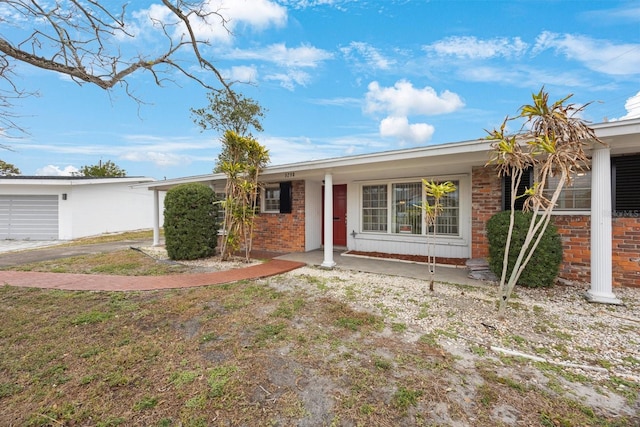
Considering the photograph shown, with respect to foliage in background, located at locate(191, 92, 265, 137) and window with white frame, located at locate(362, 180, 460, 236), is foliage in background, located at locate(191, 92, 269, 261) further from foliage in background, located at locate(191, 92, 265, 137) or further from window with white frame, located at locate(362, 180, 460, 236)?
foliage in background, located at locate(191, 92, 265, 137)

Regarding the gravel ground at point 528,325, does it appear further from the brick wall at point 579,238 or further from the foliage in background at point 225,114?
the foliage in background at point 225,114

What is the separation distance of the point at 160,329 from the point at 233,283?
6.26 feet

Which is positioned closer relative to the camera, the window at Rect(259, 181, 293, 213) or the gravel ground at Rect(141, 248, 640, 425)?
the gravel ground at Rect(141, 248, 640, 425)

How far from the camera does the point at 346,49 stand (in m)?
8.75

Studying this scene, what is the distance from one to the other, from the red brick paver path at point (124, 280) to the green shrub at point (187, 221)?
1687 mm

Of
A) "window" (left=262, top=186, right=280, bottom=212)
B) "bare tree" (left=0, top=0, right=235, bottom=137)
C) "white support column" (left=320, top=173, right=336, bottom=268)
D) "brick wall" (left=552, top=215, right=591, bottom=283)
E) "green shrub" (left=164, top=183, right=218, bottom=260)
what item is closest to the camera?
"bare tree" (left=0, top=0, right=235, bottom=137)

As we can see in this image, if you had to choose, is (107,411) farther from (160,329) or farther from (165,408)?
(160,329)

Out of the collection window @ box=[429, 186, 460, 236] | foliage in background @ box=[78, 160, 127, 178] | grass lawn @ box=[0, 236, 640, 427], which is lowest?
grass lawn @ box=[0, 236, 640, 427]

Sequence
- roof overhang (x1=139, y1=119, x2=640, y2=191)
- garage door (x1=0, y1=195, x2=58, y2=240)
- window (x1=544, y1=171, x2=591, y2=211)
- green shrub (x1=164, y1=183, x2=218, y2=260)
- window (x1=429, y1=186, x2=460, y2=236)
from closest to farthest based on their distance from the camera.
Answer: roof overhang (x1=139, y1=119, x2=640, y2=191)
window (x1=544, y1=171, x2=591, y2=211)
window (x1=429, y1=186, x2=460, y2=236)
green shrub (x1=164, y1=183, x2=218, y2=260)
garage door (x1=0, y1=195, x2=58, y2=240)

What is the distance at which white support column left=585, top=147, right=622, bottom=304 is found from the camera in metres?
3.95

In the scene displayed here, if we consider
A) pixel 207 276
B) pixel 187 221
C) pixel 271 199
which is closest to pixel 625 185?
pixel 207 276

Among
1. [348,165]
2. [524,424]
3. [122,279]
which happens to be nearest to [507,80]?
[348,165]

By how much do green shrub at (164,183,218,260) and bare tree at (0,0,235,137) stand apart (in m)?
3.22

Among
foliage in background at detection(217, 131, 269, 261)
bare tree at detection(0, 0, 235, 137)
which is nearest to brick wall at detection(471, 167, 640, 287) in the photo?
foliage in background at detection(217, 131, 269, 261)
